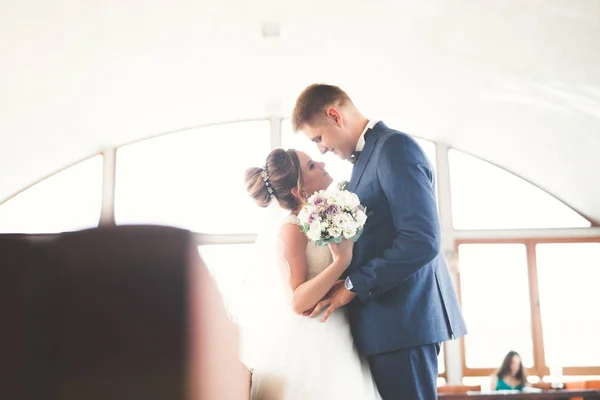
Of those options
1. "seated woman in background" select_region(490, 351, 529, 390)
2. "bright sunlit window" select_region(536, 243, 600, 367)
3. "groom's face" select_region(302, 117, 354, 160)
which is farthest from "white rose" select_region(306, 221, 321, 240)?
"bright sunlit window" select_region(536, 243, 600, 367)

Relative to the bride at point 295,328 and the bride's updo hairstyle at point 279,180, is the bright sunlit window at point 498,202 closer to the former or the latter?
the bride's updo hairstyle at point 279,180

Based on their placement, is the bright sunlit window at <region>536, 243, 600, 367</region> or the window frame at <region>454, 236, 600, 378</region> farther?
the bright sunlit window at <region>536, 243, 600, 367</region>

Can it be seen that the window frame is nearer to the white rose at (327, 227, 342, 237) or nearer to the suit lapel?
the suit lapel

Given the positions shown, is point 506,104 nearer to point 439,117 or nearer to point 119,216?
point 439,117

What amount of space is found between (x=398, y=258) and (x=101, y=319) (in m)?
1.52

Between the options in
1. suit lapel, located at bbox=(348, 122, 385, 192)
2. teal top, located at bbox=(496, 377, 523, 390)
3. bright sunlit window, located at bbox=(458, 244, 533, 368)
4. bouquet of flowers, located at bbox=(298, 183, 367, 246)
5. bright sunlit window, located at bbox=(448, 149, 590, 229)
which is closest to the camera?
bouquet of flowers, located at bbox=(298, 183, 367, 246)

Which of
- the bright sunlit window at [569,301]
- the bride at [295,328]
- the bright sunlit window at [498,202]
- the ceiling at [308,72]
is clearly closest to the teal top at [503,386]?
the bright sunlit window at [569,301]

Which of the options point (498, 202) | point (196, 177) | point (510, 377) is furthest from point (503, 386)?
point (196, 177)

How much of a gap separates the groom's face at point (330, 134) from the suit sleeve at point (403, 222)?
24 centimetres

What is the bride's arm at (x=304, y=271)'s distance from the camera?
2.37 metres

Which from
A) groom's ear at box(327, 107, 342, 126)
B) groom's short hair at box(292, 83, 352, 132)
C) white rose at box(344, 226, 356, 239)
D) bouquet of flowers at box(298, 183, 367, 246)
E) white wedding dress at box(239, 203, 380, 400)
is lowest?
white wedding dress at box(239, 203, 380, 400)

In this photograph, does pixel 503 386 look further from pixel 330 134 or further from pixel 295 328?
pixel 330 134

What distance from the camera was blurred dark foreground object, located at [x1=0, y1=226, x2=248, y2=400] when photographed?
81cm

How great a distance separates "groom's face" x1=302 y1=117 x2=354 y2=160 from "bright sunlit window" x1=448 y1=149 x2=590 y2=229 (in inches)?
307
